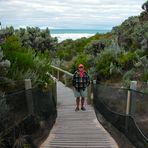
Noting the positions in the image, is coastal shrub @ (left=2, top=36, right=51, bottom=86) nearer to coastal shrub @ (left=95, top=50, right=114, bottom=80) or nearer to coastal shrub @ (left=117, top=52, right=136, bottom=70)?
coastal shrub @ (left=117, top=52, right=136, bottom=70)

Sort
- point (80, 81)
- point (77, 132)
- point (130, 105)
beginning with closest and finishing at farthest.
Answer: point (130, 105)
point (77, 132)
point (80, 81)

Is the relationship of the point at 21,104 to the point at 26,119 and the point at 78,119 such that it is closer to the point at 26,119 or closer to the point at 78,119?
the point at 26,119

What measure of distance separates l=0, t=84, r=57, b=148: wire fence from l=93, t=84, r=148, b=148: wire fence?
1603 mm

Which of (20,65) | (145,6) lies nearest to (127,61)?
(145,6)

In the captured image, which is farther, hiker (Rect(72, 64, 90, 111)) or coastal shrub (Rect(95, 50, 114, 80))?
coastal shrub (Rect(95, 50, 114, 80))

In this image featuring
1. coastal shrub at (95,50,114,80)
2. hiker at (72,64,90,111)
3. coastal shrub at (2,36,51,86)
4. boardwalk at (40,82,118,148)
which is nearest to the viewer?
boardwalk at (40,82,118,148)

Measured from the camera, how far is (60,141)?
36.8 ft

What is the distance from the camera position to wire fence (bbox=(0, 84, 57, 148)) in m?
8.84

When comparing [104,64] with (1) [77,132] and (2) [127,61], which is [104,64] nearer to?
(2) [127,61]

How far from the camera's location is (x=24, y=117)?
10.3 m

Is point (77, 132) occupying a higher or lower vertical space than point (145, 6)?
lower

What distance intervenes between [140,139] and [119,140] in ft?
5.82

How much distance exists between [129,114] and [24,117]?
219 cm

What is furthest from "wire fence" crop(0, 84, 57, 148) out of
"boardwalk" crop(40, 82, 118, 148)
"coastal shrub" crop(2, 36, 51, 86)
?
"coastal shrub" crop(2, 36, 51, 86)
